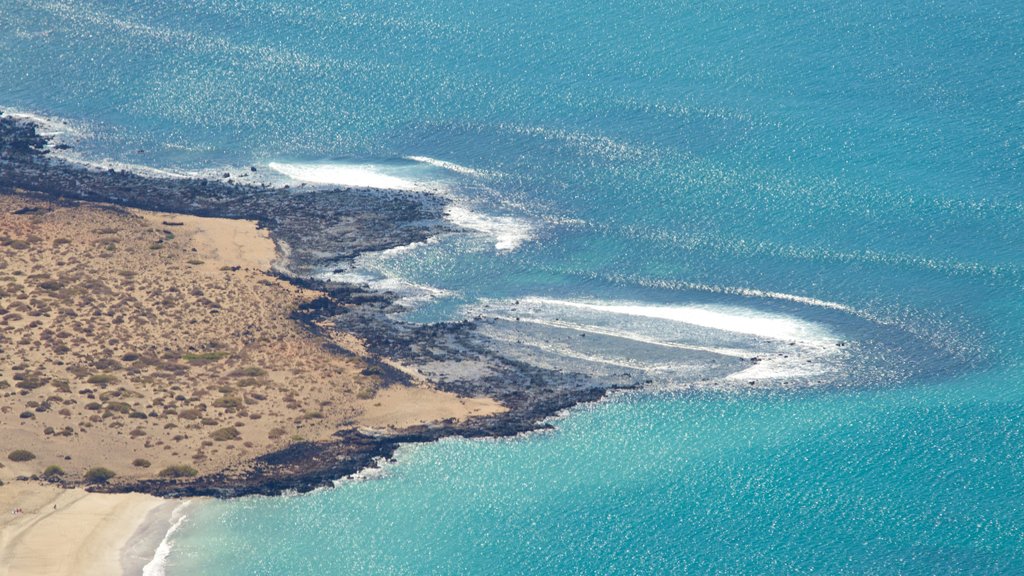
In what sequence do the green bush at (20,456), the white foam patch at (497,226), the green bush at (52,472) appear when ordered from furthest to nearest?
the white foam patch at (497,226) < the green bush at (20,456) < the green bush at (52,472)

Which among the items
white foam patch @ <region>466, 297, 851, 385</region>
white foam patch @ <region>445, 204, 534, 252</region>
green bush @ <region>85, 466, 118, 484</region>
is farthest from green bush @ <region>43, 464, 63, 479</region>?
white foam patch @ <region>445, 204, 534, 252</region>

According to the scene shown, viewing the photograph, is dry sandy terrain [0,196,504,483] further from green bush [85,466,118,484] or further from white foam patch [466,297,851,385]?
white foam patch [466,297,851,385]

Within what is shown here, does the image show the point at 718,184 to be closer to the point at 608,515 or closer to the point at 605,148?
the point at 605,148

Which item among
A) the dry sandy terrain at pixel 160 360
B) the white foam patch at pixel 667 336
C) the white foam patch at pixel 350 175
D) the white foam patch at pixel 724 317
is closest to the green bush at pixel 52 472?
the dry sandy terrain at pixel 160 360

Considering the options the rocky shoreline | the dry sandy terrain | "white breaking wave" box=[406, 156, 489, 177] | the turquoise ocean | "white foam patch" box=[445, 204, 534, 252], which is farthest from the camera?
"white breaking wave" box=[406, 156, 489, 177]

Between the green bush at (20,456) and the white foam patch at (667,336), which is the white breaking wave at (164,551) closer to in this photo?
the green bush at (20,456)

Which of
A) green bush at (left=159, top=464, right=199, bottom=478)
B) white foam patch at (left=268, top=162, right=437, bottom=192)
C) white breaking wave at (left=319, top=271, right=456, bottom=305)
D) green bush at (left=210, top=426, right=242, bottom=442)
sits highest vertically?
white foam patch at (left=268, top=162, right=437, bottom=192)
